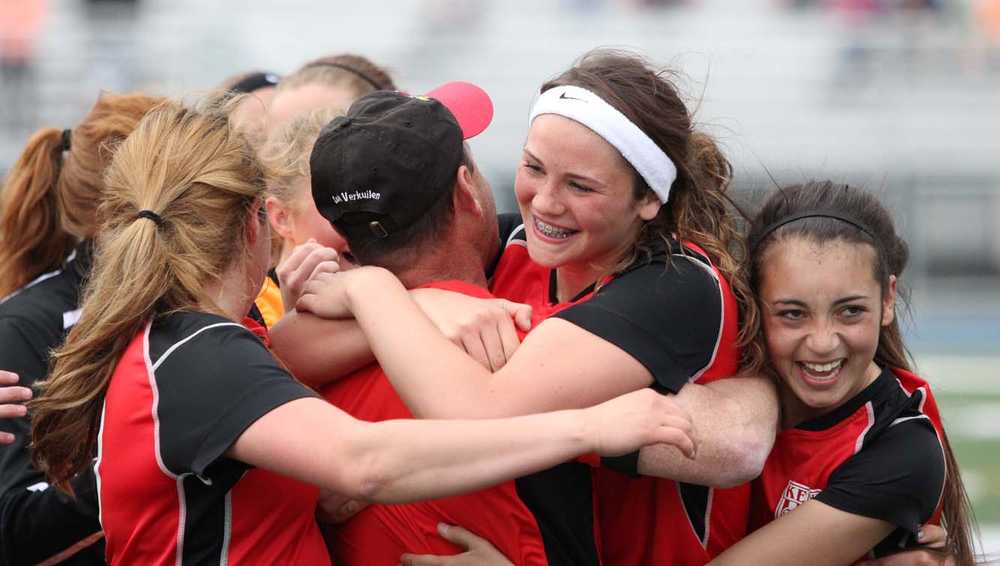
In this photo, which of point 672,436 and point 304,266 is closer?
point 672,436

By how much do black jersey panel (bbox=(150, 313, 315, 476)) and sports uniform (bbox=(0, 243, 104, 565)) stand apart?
2.41 ft

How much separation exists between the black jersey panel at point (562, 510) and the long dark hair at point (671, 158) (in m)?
0.48

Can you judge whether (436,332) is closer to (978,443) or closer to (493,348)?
(493,348)

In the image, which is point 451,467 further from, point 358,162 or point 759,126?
point 759,126

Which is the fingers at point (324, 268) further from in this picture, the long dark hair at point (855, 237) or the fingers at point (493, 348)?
the long dark hair at point (855, 237)

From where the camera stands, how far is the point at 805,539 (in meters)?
2.91

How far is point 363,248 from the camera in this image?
2.92 meters

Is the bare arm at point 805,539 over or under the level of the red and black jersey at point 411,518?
over

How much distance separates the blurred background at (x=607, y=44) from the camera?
55.2ft

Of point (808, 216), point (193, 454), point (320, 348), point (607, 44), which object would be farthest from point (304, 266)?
point (607, 44)

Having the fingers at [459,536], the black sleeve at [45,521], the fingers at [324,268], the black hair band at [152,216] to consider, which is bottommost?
the black sleeve at [45,521]

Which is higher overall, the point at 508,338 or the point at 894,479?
the point at 894,479

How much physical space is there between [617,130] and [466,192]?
357 millimetres

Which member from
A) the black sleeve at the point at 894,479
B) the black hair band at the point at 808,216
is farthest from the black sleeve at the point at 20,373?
the black sleeve at the point at 894,479
